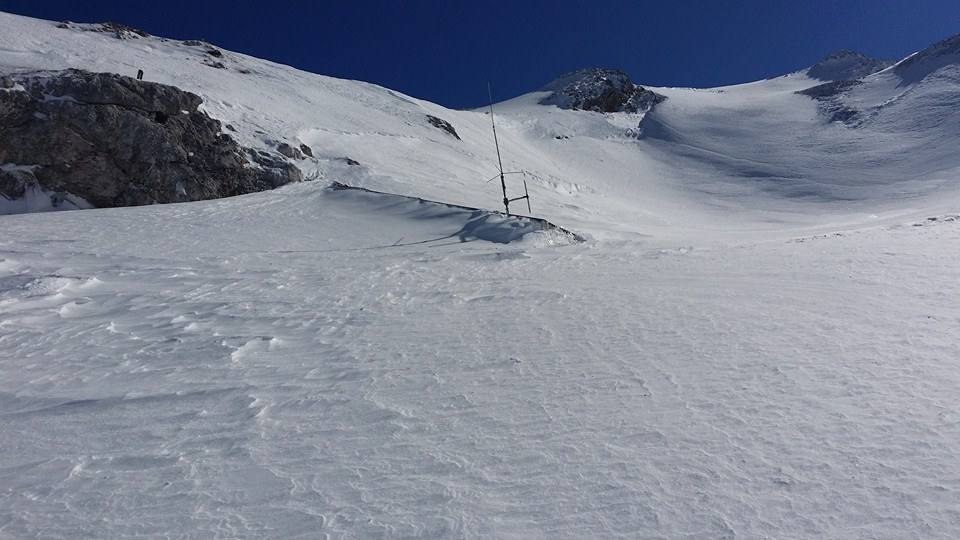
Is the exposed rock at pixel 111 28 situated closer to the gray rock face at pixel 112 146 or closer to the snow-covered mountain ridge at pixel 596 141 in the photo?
the snow-covered mountain ridge at pixel 596 141

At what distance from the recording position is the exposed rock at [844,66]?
55.8 metres

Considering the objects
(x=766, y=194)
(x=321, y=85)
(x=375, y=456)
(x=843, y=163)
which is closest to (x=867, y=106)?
(x=843, y=163)

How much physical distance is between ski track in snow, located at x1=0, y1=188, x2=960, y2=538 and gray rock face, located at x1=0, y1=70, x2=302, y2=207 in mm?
6983

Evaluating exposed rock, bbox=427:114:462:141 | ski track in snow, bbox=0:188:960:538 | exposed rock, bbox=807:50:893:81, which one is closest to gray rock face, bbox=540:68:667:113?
exposed rock, bbox=807:50:893:81

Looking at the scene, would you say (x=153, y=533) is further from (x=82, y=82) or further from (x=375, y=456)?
(x=82, y=82)

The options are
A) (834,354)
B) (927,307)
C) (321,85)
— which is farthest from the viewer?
(321,85)

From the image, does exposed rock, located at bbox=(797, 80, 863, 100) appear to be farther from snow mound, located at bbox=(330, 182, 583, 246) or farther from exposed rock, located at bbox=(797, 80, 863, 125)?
snow mound, located at bbox=(330, 182, 583, 246)

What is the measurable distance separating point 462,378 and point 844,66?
67.2m

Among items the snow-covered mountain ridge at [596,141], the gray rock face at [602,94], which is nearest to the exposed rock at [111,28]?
the snow-covered mountain ridge at [596,141]

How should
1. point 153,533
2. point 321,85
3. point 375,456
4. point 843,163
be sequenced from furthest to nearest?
1. point 321,85
2. point 843,163
3. point 375,456
4. point 153,533

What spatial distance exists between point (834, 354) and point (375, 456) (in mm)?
3600

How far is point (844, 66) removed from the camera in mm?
58531

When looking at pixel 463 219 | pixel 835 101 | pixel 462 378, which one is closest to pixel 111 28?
pixel 463 219

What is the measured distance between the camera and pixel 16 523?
10.5 ft
